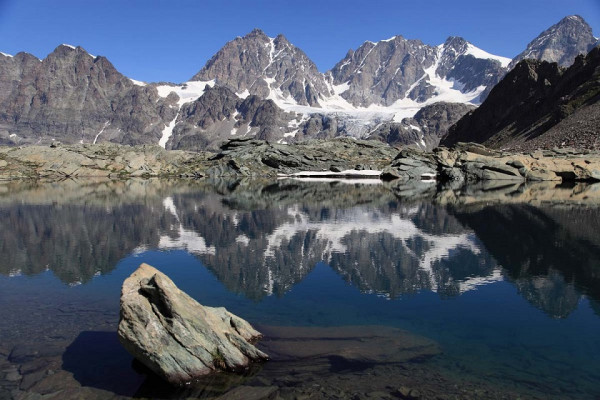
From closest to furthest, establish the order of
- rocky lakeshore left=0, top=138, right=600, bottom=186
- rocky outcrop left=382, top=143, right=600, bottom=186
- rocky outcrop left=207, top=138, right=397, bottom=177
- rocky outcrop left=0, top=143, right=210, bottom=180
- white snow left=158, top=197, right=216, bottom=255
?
white snow left=158, top=197, right=216, bottom=255, rocky outcrop left=382, top=143, right=600, bottom=186, rocky lakeshore left=0, top=138, right=600, bottom=186, rocky outcrop left=0, top=143, right=210, bottom=180, rocky outcrop left=207, top=138, right=397, bottom=177

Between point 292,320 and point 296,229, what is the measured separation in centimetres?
2391

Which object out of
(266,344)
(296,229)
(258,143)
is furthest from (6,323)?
(258,143)

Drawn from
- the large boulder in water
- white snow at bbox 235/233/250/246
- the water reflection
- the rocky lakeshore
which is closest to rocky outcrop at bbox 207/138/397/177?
the rocky lakeshore

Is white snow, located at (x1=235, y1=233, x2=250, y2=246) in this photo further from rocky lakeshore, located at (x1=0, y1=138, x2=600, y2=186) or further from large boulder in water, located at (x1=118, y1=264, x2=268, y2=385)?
rocky lakeshore, located at (x1=0, y1=138, x2=600, y2=186)

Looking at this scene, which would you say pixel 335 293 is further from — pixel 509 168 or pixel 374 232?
pixel 509 168

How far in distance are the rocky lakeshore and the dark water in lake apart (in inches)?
2512

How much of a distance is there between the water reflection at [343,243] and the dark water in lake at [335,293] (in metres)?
0.18

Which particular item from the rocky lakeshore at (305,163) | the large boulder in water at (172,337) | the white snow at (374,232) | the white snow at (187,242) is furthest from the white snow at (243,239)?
the rocky lakeshore at (305,163)

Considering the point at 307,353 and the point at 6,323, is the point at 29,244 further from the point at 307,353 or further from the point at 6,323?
the point at 307,353

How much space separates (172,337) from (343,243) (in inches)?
909

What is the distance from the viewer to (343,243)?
3544 cm

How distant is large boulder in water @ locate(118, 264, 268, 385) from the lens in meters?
13.4

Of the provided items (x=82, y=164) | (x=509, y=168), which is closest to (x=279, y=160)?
(x=82, y=164)

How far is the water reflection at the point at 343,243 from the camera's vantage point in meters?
24.5
